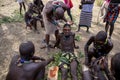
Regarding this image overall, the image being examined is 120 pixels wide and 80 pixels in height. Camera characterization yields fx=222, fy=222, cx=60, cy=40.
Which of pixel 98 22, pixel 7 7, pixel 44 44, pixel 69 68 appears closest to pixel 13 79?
pixel 69 68

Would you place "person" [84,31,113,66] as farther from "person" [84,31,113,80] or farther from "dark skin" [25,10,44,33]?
"dark skin" [25,10,44,33]

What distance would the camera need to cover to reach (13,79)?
3402mm

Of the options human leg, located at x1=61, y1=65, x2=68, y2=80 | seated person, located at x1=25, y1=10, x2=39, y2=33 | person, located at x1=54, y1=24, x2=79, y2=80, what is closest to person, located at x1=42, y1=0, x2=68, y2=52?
person, located at x1=54, y1=24, x2=79, y2=80

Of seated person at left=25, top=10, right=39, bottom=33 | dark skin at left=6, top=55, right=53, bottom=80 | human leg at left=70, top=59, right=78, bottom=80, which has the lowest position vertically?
human leg at left=70, top=59, right=78, bottom=80

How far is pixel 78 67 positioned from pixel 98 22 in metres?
3.37

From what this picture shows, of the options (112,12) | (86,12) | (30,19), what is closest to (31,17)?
(30,19)

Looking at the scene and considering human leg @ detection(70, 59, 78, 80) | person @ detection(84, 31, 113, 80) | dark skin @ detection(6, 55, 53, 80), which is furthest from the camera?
human leg @ detection(70, 59, 78, 80)

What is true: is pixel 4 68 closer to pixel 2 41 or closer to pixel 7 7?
→ pixel 2 41

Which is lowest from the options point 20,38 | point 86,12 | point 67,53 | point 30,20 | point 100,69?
point 20,38

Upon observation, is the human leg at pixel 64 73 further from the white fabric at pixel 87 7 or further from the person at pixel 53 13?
the white fabric at pixel 87 7

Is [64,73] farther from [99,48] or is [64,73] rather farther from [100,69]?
[99,48]

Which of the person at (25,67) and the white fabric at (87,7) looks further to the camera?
the white fabric at (87,7)

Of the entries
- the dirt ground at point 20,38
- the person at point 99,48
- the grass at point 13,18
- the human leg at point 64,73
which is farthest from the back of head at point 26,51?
the grass at point 13,18

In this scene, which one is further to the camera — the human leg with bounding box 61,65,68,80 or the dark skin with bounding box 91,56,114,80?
the human leg with bounding box 61,65,68,80
